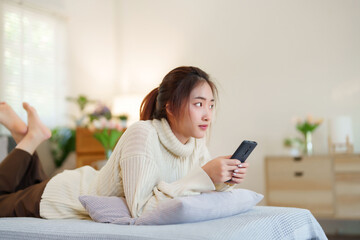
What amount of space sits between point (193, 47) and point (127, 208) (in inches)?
139

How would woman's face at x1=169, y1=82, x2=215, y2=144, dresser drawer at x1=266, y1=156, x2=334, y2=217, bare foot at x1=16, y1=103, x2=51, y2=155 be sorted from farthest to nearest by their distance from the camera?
dresser drawer at x1=266, y1=156, x2=334, y2=217 → bare foot at x1=16, y1=103, x2=51, y2=155 → woman's face at x1=169, y1=82, x2=215, y2=144

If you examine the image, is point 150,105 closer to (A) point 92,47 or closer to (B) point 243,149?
(B) point 243,149

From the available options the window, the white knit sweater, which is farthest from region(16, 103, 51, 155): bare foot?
the window

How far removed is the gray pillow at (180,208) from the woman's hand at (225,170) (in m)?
0.06

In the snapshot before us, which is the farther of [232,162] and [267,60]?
[267,60]

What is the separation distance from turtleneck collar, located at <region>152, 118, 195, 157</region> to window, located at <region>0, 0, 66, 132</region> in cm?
298

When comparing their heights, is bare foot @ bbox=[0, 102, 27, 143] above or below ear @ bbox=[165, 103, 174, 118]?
below

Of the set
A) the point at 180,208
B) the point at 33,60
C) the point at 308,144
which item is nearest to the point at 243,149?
the point at 180,208

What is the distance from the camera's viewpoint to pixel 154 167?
1407 millimetres

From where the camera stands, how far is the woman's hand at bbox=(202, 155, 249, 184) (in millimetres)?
1285

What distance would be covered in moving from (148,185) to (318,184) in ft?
8.32

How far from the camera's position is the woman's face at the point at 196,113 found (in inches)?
59.3

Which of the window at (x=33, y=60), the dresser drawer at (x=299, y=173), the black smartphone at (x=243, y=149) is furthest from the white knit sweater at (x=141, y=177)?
the window at (x=33, y=60)

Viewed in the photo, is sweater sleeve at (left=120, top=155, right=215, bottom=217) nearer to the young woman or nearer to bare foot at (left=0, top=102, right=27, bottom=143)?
the young woman
